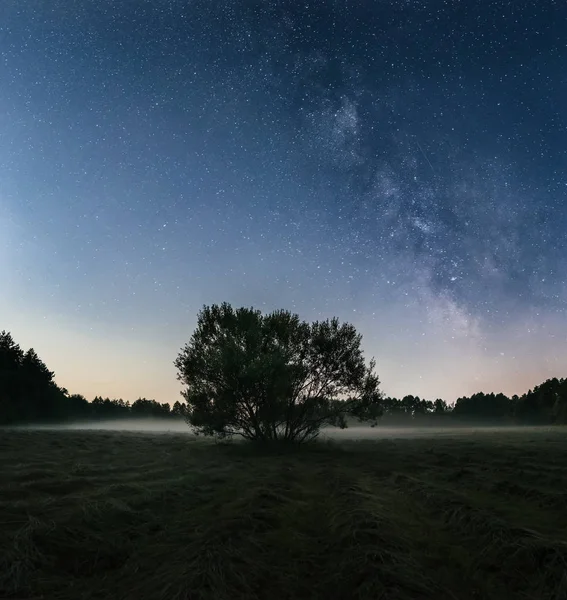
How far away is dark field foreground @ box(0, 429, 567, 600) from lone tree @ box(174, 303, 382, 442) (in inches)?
679

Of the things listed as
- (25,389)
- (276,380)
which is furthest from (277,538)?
(25,389)

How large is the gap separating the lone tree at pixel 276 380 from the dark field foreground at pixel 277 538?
1725 cm

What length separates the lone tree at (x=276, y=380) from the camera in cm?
3309

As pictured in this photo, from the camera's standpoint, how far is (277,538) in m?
8.67

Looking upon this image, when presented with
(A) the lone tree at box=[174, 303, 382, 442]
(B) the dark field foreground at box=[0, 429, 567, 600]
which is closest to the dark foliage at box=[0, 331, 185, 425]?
(A) the lone tree at box=[174, 303, 382, 442]

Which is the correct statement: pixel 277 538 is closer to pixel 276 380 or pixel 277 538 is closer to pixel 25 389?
pixel 276 380

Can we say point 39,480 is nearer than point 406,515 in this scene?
No

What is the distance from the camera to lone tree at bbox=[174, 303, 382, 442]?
33094 millimetres

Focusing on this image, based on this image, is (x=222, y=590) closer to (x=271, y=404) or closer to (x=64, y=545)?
(x=64, y=545)

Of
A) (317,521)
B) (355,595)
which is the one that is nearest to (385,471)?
(317,521)

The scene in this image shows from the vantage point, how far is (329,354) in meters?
35.5

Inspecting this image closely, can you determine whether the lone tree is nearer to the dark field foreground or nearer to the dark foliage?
the dark field foreground

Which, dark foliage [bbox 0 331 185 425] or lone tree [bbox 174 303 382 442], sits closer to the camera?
lone tree [bbox 174 303 382 442]

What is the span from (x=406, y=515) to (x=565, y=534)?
3.59 metres
